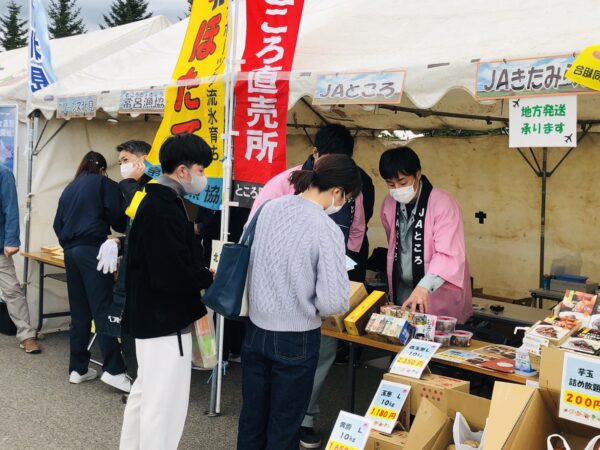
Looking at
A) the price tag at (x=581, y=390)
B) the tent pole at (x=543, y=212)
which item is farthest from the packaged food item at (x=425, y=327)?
the tent pole at (x=543, y=212)

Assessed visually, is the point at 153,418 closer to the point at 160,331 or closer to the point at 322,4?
the point at 160,331

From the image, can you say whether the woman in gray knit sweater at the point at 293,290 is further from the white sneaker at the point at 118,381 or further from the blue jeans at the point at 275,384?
the white sneaker at the point at 118,381

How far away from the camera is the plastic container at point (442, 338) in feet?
10.9

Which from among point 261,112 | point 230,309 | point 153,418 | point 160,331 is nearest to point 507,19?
point 261,112

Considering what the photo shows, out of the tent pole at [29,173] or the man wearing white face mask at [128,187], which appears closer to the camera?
the man wearing white face mask at [128,187]

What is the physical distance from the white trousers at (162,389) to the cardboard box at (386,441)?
87cm

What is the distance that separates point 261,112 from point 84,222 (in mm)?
1670

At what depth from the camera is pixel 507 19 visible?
11.9 ft

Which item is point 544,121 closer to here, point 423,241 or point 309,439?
point 423,241

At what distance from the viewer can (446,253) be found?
139 inches

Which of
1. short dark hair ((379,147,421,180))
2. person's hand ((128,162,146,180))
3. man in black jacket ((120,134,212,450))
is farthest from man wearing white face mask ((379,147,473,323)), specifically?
person's hand ((128,162,146,180))

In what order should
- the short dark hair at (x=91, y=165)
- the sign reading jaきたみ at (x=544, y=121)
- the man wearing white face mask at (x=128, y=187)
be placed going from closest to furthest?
1. the sign reading jaきたみ at (x=544, y=121)
2. the man wearing white face mask at (x=128, y=187)
3. the short dark hair at (x=91, y=165)

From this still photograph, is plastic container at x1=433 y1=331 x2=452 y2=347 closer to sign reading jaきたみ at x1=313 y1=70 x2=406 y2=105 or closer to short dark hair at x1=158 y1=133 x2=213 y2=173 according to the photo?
sign reading jaきたみ at x1=313 y1=70 x2=406 y2=105

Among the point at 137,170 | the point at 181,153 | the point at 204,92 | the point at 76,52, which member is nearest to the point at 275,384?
the point at 181,153
